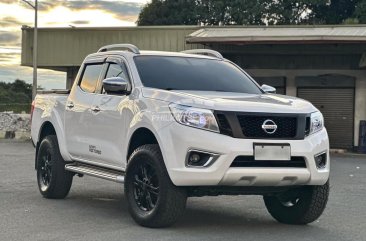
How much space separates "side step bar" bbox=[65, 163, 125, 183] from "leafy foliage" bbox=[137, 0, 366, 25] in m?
37.7

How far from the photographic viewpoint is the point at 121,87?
764 centimetres

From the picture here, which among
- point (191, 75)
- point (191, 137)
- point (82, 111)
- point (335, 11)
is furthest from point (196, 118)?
point (335, 11)

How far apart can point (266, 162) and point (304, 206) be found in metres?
1.13

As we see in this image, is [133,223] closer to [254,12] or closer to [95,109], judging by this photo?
[95,109]

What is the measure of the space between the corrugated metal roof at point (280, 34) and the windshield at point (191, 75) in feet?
45.6

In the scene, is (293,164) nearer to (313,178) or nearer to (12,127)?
(313,178)

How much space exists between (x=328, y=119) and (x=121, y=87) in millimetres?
19249

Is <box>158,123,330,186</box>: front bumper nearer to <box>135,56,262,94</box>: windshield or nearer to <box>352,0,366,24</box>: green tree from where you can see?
<box>135,56,262,94</box>: windshield

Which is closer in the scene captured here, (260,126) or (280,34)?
(260,126)

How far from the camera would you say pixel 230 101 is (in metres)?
6.88

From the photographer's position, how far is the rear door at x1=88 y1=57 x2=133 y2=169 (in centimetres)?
766

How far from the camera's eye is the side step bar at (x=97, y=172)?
771 centimetres

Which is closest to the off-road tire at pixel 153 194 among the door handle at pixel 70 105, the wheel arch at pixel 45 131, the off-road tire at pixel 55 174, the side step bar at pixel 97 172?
the side step bar at pixel 97 172

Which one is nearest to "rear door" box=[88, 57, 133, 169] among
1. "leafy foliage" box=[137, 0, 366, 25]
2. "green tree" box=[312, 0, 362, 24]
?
"leafy foliage" box=[137, 0, 366, 25]
